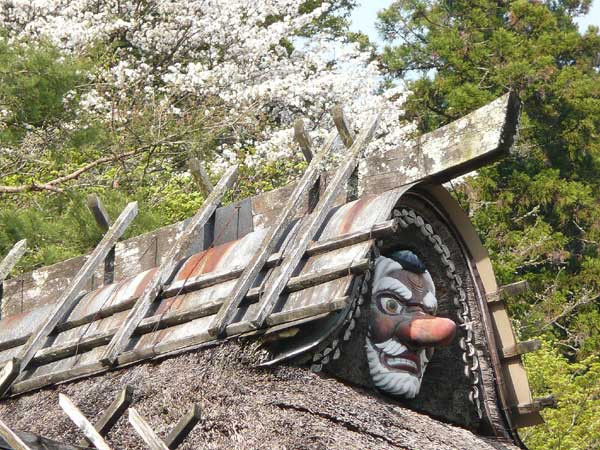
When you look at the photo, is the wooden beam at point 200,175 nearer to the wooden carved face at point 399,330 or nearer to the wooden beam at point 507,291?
the wooden carved face at point 399,330

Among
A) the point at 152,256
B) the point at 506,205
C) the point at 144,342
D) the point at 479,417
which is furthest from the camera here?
the point at 506,205

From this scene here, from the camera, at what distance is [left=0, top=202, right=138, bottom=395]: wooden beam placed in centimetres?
868

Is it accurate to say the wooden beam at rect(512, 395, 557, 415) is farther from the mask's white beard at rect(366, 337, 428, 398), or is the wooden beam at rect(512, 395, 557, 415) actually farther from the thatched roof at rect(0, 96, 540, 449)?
the mask's white beard at rect(366, 337, 428, 398)

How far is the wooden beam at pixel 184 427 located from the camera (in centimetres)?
670

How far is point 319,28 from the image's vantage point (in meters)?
26.0

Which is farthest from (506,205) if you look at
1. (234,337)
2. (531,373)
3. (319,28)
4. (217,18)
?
(234,337)

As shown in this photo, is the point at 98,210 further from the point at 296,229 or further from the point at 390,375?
the point at 390,375

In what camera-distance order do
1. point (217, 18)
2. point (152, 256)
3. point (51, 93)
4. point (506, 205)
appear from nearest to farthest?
point (152, 256) → point (51, 93) → point (217, 18) → point (506, 205)

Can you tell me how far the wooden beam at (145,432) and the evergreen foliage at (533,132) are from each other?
14.8m

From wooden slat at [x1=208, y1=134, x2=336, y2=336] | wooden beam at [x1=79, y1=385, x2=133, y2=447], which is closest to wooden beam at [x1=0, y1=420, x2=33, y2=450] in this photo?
wooden beam at [x1=79, y1=385, x2=133, y2=447]

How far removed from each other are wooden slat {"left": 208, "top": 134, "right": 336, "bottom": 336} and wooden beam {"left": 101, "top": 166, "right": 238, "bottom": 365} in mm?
649

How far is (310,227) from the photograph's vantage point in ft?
26.0

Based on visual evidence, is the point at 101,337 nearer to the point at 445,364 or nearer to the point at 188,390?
the point at 188,390

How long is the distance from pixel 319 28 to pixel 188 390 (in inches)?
761
